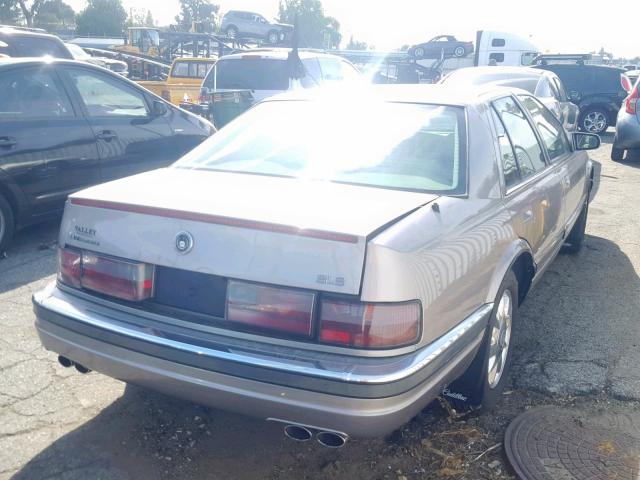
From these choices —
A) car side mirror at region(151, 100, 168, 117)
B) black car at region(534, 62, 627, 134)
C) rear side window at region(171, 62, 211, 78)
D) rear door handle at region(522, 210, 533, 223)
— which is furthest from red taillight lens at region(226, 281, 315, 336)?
black car at region(534, 62, 627, 134)

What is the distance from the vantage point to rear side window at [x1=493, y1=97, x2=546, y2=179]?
3.70 m

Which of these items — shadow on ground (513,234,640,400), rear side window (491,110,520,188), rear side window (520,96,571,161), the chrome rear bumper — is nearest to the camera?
the chrome rear bumper

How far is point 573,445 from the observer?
3.01 meters

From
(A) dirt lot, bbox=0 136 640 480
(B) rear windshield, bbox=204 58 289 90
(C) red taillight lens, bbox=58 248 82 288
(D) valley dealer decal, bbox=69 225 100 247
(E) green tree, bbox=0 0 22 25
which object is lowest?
(A) dirt lot, bbox=0 136 640 480

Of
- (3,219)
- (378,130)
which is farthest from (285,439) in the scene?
(3,219)

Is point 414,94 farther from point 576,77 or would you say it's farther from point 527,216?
point 576,77

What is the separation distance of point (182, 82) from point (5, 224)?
33.3 ft

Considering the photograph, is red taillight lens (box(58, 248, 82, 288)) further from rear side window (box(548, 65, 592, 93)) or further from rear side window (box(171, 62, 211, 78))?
rear side window (box(548, 65, 592, 93))

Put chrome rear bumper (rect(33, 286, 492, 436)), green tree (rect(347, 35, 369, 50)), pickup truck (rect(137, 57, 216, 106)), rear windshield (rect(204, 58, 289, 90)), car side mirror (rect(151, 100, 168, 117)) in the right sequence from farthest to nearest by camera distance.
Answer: green tree (rect(347, 35, 369, 50)) < pickup truck (rect(137, 57, 216, 106)) < rear windshield (rect(204, 58, 289, 90)) < car side mirror (rect(151, 100, 168, 117)) < chrome rear bumper (rect(33, 286, 492, 436))

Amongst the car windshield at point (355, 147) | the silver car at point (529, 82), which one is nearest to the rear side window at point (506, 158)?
the car windshield at point (355, 147)

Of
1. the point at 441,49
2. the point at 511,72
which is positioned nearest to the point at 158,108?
the point at 511,72

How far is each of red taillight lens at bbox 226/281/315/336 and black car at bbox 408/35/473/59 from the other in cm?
2504

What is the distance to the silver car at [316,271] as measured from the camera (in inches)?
90.3

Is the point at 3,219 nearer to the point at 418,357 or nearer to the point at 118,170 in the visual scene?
the point at 118,170
